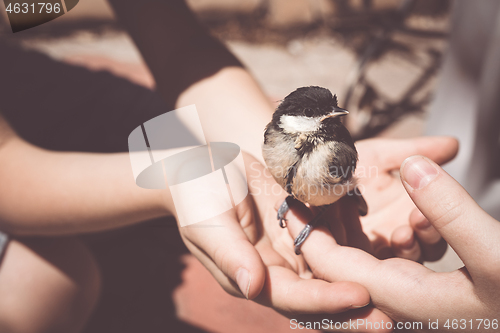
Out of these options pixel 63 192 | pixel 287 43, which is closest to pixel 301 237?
pixel 63 192

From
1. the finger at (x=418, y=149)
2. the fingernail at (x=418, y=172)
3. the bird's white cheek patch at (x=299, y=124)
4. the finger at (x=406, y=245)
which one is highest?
the bird's white cheek patch at (x=299, y=124)

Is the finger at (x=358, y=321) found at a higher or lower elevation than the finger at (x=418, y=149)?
lower

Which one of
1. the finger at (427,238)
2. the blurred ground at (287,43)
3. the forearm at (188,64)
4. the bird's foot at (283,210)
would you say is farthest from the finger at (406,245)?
the blurred ground at (287,43)

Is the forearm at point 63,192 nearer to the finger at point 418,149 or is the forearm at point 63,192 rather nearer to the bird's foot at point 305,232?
the bird's foot at point 305,232

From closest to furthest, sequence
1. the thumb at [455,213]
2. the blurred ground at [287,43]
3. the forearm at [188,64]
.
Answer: the thumb at [455,213] → the forearm at [188,64] → the blurred ground at [287,43]

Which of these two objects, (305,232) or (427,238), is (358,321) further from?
(427,238)

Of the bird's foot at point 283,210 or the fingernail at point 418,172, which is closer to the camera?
the fingernail at point 418,172

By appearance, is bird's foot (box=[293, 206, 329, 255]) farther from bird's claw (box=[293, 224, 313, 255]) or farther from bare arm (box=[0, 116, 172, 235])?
bare arm (box=[0, 116, 172, 235])
